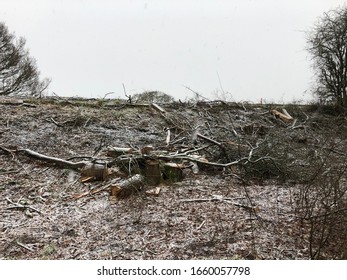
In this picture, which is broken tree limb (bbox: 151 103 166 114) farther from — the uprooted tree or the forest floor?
the uprooted tree

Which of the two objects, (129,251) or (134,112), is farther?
(134,112)

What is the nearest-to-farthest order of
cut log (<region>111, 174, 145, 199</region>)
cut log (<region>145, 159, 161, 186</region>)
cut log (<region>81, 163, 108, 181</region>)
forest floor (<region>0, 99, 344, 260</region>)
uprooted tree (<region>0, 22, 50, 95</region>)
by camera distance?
forest floor (<region>0, 99, 344, 260</region>) → cut log (<region>111, 174, 145, 199</region>) → cut log (<region>145, 159, 161, 186</region>) → cut log (<region>81, 163, 108, 181</region>) → uprooted tree (<region>0, 22, 50, 95</region>)

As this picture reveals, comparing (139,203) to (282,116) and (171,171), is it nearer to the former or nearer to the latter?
(171,171)

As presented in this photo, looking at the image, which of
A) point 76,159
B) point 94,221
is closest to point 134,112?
point 76,159

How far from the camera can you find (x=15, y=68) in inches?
671

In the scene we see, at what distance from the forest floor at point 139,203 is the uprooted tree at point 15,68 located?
28.2ft

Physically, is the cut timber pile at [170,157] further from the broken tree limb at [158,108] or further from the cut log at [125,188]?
the broken tree limb at [158,108]

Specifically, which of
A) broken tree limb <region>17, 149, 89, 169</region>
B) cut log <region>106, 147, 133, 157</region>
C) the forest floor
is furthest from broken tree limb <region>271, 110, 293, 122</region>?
broken tree limb <region>17, 149, 89, 169</region>

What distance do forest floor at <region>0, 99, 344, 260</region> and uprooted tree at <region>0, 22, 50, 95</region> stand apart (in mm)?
8600

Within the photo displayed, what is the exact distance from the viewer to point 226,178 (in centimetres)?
646

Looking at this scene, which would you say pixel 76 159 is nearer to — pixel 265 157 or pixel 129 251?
pixel 129 251

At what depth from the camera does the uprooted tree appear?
1662cm

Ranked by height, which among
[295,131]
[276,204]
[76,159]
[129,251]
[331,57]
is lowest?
[129,251]

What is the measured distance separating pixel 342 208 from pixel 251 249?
1.17 m
